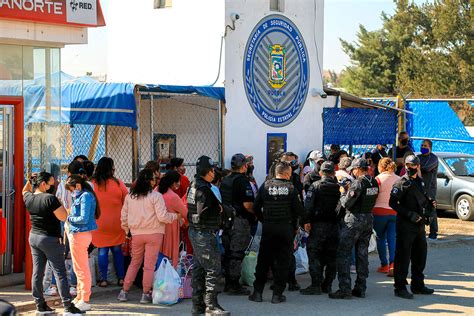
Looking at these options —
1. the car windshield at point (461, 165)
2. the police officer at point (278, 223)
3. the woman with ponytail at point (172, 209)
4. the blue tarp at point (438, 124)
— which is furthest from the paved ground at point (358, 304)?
the blue tarp at point (438, 124)

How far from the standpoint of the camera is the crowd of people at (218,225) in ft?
30.7

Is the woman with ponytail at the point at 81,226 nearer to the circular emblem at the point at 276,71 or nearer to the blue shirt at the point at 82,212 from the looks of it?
the blue shirt at the point at 82,212

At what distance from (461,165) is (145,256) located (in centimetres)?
1184

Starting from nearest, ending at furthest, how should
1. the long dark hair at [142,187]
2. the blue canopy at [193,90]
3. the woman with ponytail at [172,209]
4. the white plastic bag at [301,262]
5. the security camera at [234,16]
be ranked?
the long dark hair at [142,187] < the woman with ponytail at [172,209] < the white plastic bag at [301,262] < the blue canopy at [193,90] < the security camera at [234,16]

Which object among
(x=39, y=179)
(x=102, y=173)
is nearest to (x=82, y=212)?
(x=39, y=179)

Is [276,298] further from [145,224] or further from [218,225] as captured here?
[145,224]

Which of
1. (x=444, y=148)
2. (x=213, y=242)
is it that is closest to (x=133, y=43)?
(x=213, y=242)

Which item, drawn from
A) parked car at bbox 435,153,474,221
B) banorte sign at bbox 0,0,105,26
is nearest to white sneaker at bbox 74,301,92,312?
banorte sign at bbox 0,0,105,26

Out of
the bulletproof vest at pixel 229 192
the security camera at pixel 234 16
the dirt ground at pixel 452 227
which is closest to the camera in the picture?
the bulletproof vest at pixel 229 192

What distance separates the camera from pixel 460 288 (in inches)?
448

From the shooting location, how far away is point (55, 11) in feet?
34.2

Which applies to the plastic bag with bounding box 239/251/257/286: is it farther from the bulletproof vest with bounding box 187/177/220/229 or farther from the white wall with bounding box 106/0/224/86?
the white wall with bounding box 106/0/224/86

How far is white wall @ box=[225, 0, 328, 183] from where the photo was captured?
14438mm

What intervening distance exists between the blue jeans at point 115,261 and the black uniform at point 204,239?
1829 millimetres
